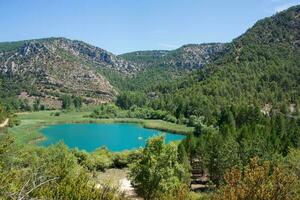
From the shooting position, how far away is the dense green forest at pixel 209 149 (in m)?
20.0

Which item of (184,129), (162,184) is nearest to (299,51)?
(184,129)

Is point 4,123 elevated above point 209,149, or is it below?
below

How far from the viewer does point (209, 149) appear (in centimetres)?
6162

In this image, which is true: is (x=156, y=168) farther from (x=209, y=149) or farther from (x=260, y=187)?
(x=209, y=149)

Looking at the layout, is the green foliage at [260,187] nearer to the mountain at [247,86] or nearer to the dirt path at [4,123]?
the mountain at [247,86]

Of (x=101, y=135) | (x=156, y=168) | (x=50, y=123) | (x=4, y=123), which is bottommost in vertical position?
(x=101, y=135)

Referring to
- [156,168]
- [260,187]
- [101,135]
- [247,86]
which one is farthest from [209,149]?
[247,86]

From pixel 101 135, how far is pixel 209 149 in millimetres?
65516

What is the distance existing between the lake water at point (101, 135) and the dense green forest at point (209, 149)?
12649 mm

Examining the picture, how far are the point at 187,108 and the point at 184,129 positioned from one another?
81.0ft

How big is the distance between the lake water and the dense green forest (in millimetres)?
12649

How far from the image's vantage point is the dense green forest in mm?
19969

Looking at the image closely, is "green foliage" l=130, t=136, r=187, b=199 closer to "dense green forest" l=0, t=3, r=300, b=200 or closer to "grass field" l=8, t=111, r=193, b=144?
"dense green forest" l=0, t=3, r=300, b=200

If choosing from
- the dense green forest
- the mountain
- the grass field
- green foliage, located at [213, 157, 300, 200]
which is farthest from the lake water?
green foliage, located at [213, 157, 300, 200]
